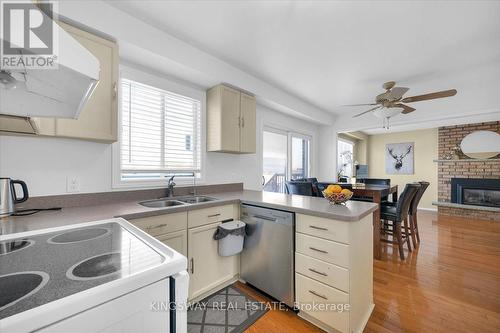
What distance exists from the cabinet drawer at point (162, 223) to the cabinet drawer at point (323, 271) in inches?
37.5

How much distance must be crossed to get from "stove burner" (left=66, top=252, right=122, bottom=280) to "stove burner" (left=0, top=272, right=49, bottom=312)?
Result: 2.5 inches

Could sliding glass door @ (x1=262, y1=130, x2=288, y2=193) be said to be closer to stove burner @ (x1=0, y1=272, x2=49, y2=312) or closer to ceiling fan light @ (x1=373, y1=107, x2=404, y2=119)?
ceiling fan light @ (x1=373, y1=107, x2=404, y2=119)

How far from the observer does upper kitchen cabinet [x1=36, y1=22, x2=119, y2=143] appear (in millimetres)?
1463

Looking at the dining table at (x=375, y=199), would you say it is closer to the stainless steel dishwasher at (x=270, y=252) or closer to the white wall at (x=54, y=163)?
the stainless steel dishwasher at (x=270, y=252)

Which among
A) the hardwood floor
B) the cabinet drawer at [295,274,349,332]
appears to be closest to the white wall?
the hardwood floor

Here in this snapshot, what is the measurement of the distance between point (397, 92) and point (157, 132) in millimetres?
2819

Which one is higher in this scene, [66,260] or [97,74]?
[97,74]

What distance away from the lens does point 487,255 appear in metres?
2.73

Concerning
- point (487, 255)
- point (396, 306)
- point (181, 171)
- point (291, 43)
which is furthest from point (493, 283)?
point (181, 171)

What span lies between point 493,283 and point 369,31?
2765 millimetres

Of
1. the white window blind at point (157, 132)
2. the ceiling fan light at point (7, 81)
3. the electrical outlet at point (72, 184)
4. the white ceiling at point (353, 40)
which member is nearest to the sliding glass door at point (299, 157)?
the white ceiling at point (353, 40)

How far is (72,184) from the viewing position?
5.47 feet

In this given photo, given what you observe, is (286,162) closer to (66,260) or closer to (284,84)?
(284,84)

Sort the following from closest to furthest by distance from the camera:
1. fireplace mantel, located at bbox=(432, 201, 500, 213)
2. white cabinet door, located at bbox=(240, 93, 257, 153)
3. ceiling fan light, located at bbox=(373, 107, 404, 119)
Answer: white cabinet door, located at bbox=(240, 93, 257, 153), ceiling fan light, located at bbox=(373, 107, 404, 119), fireplace mantel, located at bbox=(432, 201, 500, 213)
